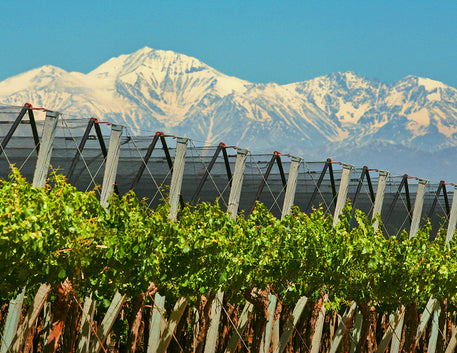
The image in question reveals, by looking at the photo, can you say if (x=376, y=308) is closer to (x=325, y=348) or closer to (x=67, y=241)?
(x=325, y=348)

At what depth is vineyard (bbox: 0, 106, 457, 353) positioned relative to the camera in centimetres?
1277

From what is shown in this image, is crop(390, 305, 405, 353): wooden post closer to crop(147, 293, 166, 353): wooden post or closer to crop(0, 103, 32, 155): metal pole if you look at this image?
crop(147, 293, 166, 353): wooden post

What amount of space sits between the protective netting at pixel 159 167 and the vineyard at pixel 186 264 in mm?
116

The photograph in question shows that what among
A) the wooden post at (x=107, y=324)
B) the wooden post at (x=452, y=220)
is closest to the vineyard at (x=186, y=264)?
the wooden post at (x=107, y=324)

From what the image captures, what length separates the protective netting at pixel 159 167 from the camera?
22.6m

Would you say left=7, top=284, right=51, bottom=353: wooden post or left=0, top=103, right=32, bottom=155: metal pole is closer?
left=7, top=284, right=51, bottom=353: wooden post

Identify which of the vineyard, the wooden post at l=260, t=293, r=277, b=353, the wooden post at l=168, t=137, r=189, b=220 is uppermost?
the wooden post at l=168, t=137, r=189, b=220

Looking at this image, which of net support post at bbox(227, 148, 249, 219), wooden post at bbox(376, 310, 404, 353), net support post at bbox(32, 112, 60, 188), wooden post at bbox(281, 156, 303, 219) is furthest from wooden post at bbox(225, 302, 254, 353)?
net support post at bbox(32, 112, 60, 188)

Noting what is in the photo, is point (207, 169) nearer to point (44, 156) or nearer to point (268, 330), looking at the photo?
point (268, 330)

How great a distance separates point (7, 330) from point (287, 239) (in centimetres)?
777

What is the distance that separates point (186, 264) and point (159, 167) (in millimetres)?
10755

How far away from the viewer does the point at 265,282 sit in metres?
19.7

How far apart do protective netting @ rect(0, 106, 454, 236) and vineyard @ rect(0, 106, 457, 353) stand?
0.38 feet

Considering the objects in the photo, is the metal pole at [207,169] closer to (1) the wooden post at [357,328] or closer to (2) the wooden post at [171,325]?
(1) the wooden post at [357,328]
